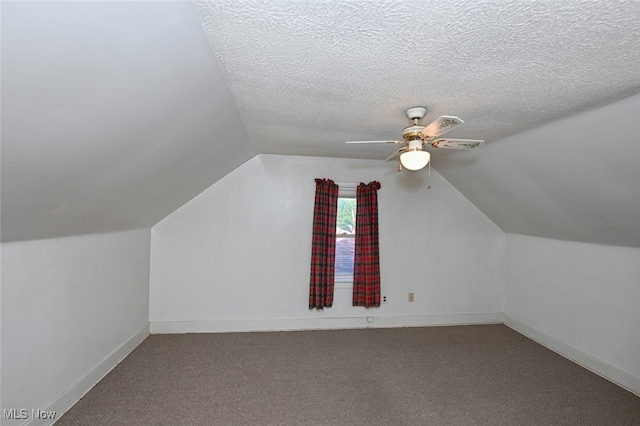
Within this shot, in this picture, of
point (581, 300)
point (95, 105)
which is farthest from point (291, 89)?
point (581, 300)

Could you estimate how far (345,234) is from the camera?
394 cm

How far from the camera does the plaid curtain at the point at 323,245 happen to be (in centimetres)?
367

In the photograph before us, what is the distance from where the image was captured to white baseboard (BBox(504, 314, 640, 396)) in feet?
8.64

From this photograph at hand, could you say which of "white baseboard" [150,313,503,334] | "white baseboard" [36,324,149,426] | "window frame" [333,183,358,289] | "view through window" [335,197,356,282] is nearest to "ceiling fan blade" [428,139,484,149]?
"window frame" [333,183,358,289]

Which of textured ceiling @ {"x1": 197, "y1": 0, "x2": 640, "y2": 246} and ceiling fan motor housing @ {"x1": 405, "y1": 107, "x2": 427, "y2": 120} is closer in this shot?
textured ceiling @ {"x1": 197, "y1": 0, "x2": 640, "y2": 246}

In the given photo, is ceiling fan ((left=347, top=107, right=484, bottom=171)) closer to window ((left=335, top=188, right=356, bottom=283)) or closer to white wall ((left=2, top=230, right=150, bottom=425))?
window ((left=335, top=188, right=356, bottom=283))

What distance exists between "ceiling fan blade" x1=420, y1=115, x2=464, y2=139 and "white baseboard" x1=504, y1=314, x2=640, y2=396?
9.50ft

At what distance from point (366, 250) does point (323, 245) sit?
1.84 ft

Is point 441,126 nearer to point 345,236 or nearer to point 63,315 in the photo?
point 345,236

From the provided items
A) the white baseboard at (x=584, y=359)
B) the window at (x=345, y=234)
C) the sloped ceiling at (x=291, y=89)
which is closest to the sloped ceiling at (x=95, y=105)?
the sloped ceiling at (x=291, y=89)

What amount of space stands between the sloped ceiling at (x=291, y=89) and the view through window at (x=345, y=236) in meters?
1.37

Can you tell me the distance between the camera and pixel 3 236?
1.62 m

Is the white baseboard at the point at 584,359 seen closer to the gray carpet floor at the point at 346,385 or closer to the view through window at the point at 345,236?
the gray carpet floor at the point at 346,385

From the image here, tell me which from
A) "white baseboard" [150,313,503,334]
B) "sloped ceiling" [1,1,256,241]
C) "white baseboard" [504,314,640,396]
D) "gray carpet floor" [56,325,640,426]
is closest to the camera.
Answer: "sloped ceiling" [1,1,256,241]
